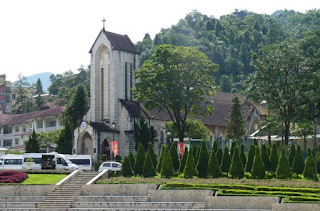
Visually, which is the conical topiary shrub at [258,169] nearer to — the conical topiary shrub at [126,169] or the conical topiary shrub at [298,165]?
the conical topiary shrub at [298,165]

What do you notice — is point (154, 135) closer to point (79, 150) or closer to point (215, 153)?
point (79, 150)

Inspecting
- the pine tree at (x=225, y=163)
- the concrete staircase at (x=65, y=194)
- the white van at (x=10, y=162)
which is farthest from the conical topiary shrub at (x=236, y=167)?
the white van at (x=10, y=162)

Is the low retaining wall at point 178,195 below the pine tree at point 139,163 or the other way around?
below

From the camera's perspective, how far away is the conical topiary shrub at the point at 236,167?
2031 inches

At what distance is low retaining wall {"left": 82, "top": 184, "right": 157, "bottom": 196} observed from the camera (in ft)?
156

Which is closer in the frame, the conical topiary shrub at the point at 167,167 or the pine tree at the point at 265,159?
the pine tree at the point at 265,159

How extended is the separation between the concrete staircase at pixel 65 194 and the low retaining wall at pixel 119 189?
3.65 feet

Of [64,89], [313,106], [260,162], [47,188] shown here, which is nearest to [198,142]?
[313,106]

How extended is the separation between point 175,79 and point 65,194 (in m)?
22.9

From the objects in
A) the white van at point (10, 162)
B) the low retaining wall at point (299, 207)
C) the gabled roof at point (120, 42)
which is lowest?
the low retaining wall at point (299, 207)

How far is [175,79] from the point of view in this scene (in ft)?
224

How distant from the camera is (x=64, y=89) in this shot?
126 metres

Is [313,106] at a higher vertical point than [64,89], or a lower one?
lower

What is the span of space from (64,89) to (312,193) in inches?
3440
